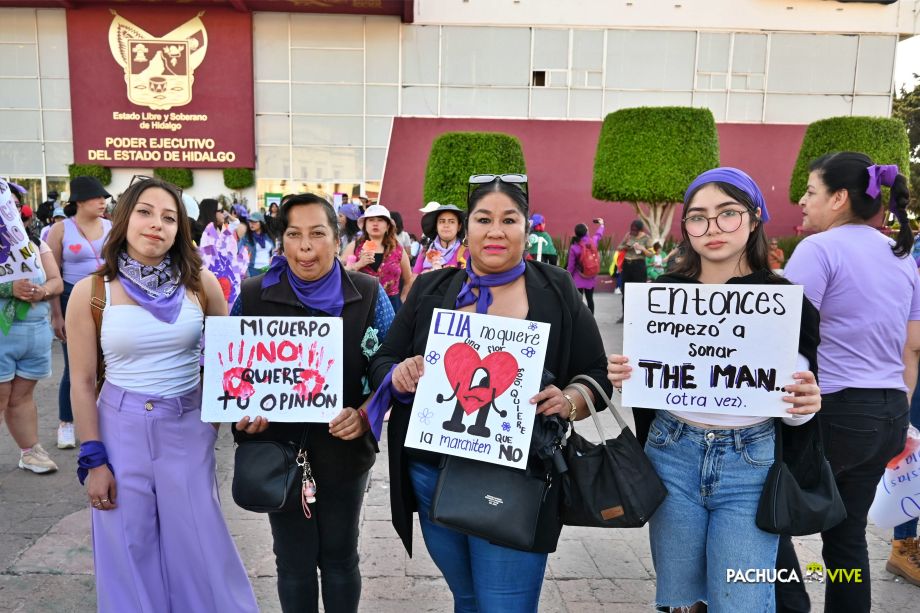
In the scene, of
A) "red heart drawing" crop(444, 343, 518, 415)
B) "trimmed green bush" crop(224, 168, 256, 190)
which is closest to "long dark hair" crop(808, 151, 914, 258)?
"red heart drawing" crop(444, 343, 518, 415)

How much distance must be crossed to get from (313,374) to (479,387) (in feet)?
2.27

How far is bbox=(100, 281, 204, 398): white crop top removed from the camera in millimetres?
2477

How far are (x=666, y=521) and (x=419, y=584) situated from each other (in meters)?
1.73

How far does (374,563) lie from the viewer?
361 centimetres

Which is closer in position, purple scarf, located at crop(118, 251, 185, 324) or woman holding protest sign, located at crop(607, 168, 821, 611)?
woman holding protest sign, located at crop(607, 168, 821, 611)

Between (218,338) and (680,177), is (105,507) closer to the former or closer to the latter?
(218,338)

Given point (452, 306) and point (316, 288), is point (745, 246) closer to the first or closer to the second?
point (452, 306)

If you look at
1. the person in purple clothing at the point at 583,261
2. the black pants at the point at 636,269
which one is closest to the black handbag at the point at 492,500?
the person in purple clothing at the point at 583,261

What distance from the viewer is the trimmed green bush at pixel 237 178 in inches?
853

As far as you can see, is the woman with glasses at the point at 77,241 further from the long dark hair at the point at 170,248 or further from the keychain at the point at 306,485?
the keychain at the point at 306,485

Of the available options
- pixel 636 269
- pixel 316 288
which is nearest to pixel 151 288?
pixel 316 288

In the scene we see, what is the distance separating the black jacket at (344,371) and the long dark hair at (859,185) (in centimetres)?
204

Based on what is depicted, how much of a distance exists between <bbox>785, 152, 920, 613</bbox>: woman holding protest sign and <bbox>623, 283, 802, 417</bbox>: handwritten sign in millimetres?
597

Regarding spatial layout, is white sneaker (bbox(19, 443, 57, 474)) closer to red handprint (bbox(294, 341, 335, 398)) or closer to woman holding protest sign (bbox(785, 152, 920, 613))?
red handprint (bbox(294, 341, 335, 398))
